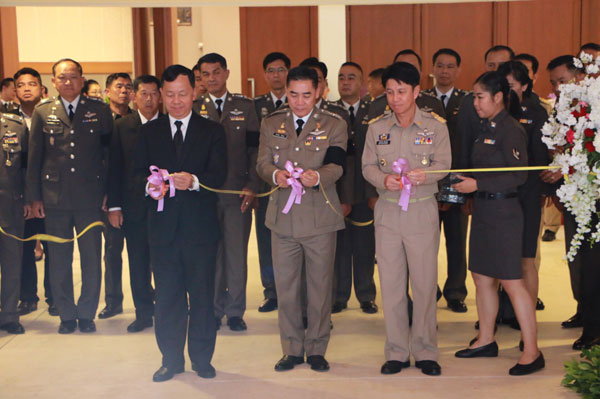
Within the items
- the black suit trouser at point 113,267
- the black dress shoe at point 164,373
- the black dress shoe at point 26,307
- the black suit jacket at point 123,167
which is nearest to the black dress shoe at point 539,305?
the black dress shoe at point 164,373

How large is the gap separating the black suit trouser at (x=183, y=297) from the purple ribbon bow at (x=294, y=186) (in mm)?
494

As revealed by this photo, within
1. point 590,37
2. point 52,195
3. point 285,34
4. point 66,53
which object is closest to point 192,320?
point 52,195

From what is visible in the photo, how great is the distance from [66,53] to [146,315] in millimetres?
10200

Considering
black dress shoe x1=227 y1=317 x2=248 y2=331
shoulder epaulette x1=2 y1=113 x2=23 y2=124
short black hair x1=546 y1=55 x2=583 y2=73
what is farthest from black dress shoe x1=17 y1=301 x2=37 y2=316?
short black hair x1=546 y1=55 x2=583 y2=73

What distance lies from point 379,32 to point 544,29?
2.14m

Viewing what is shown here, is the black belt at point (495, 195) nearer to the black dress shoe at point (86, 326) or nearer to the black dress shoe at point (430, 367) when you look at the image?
the black dress shoe at point (430, 367)

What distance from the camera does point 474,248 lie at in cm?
434

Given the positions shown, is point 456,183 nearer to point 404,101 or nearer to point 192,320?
point 404,101

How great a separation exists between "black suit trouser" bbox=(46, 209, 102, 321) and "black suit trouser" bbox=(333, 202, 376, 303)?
1776 millimetres

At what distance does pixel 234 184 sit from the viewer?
5215mm

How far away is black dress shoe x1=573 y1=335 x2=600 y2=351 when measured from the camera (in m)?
4.57

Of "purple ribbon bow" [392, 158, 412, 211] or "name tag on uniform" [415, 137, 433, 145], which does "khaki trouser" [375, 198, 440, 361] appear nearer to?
"purple ribbon bow" [392, 158, 412, 211]

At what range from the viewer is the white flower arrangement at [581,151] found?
3.62 metres

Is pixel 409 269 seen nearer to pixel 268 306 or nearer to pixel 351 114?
pixel 268 306
